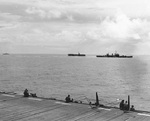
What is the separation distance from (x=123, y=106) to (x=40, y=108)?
1051cm

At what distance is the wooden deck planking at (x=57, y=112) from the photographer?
25.1 metres

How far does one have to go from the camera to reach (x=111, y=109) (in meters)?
29.0

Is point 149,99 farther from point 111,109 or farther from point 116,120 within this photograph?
point 116,120


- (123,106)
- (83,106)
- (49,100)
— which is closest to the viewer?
(123,106)

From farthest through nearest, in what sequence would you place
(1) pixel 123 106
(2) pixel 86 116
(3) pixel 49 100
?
(3) pixel 49 100 < (1) pixel 123 106 < (2) pixel 86 116

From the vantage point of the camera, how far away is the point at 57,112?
27.5 m

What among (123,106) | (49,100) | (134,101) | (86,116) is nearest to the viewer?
(86,116)

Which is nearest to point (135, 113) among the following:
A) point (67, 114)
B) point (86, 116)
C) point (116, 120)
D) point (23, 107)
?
point (116, 120)

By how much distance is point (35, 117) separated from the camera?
2548cm

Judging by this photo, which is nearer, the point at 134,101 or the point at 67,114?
the point at 67,114

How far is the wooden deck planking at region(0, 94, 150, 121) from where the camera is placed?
25.1 meters

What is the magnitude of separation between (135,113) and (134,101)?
3626 cm

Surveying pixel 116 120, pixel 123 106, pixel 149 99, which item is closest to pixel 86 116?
pixel 116 120

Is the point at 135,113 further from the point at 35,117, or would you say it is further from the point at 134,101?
the point at 134,101
